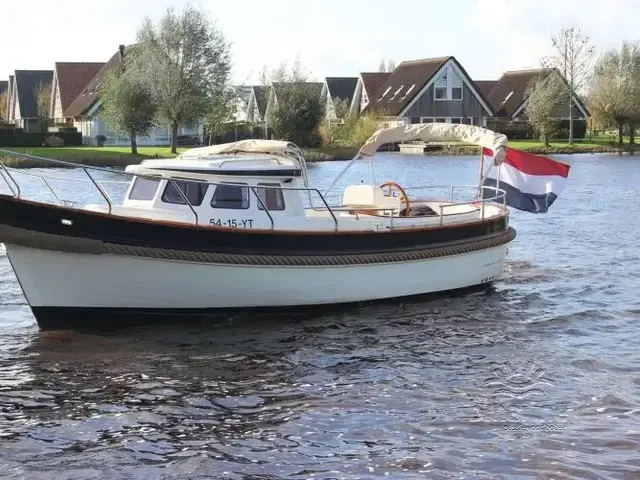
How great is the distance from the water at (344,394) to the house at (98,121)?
2051 inches

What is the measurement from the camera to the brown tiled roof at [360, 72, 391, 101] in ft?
290

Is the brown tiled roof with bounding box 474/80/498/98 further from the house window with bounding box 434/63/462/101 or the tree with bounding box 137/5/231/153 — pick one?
the tree with bounding box 137/5/231/153

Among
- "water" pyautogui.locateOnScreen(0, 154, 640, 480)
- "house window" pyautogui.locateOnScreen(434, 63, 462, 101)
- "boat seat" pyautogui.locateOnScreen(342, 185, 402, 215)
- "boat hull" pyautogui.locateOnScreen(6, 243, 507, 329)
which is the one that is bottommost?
"water" pyautogui.locateOnScreen(0, 154, 640, 480)

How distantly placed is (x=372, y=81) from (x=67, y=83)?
29414 millimetres

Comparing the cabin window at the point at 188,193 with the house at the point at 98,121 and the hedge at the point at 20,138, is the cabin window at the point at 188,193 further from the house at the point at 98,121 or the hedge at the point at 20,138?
the house at the point at 98,121

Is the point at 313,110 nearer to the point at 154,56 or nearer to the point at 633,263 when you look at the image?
the point at 154,56

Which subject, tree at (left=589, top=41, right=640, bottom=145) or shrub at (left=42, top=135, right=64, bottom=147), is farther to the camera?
tree at (left=589, top=41, right=640, bottom=145)

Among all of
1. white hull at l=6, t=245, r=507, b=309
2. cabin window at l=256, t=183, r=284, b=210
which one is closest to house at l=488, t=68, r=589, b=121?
white hull at l=6, t=245, r=507, b=309

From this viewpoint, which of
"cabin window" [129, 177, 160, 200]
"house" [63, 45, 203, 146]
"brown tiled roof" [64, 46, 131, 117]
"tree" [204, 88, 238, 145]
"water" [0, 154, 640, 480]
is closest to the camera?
"water" [0, 154, 640, 480]

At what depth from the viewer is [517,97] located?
3440 inches

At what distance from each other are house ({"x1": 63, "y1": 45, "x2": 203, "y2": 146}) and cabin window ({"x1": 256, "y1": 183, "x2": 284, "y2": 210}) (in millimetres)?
51046

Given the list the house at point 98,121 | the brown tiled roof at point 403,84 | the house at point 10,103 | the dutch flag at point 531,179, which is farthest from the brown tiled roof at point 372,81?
the dutch flag at point 531,179

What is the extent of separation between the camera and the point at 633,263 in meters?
22.1

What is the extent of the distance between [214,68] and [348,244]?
4811 centimetres
